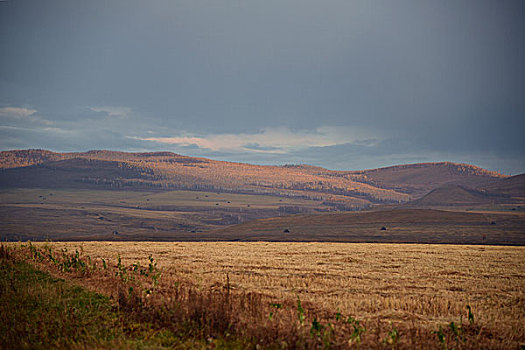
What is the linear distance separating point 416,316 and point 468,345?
2834mm

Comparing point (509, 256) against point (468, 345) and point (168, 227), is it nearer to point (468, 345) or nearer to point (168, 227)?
point (468, 345)

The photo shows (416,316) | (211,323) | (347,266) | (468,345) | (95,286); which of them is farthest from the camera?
(347,266)

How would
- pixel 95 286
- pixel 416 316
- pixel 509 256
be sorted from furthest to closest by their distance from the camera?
pixel 509 256
pixel 95 286
pixel 416 316

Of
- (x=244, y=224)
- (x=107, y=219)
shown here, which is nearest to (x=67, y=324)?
(x=244, y=224)

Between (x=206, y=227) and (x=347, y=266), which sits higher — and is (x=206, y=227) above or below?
below

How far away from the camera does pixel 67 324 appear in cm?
1001

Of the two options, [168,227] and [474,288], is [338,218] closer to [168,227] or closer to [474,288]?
[168,227]

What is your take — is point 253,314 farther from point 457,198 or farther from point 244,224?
point 457,198

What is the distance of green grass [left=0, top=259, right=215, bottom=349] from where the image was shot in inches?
350

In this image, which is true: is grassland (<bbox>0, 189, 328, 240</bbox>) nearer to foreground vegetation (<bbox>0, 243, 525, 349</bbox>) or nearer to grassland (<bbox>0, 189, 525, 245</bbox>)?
grassland (<bbox>0, 189, 525, 245</bbox>)

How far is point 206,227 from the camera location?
150125mm

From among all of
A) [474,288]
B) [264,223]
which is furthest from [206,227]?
[474,288]

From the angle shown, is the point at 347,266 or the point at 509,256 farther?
the point at 509,256

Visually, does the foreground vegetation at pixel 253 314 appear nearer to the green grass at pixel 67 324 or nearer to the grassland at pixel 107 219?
the green grass at pixel 67 324
